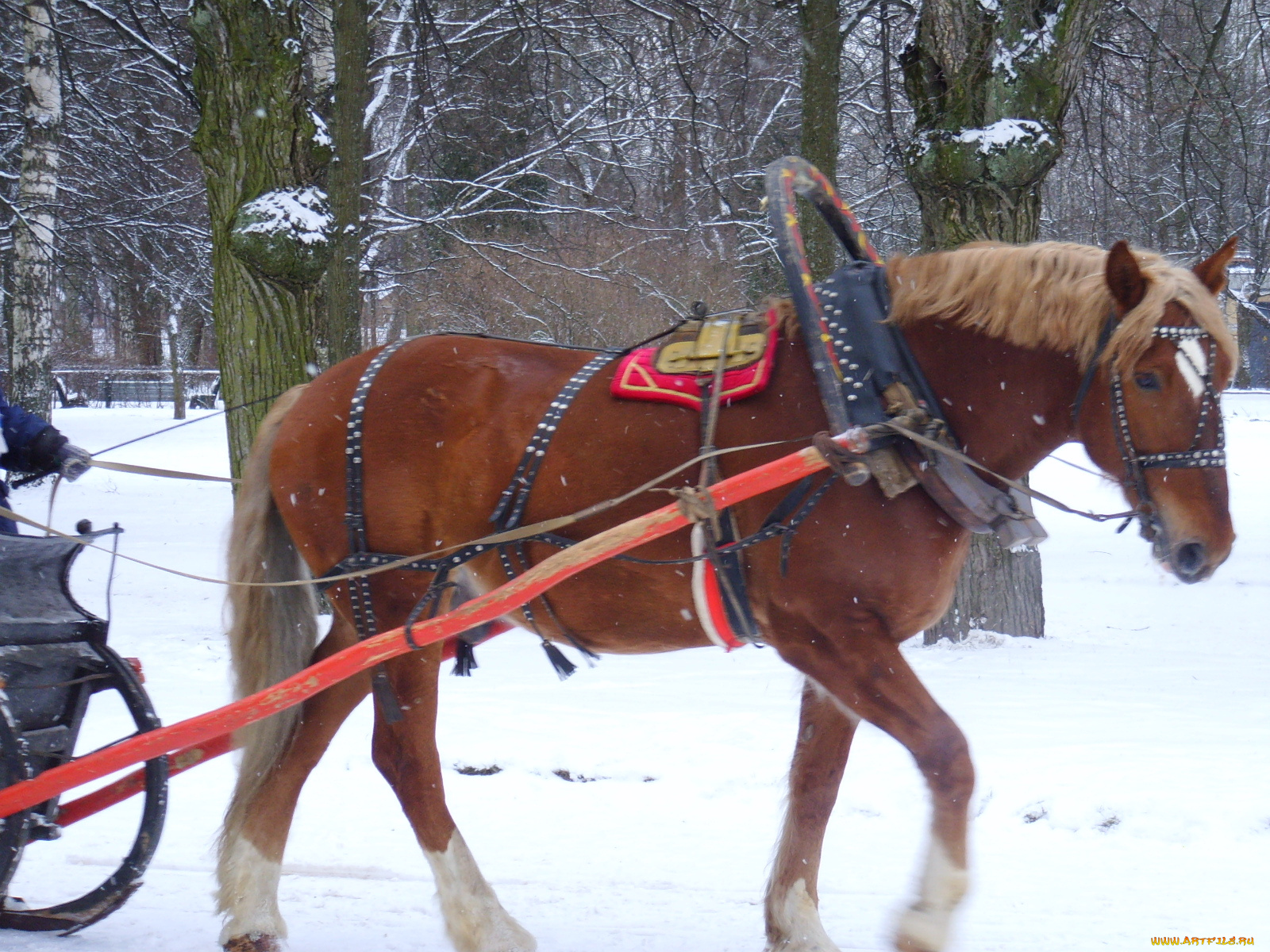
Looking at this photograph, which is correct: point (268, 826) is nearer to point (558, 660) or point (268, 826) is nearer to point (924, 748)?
point (558, 660)

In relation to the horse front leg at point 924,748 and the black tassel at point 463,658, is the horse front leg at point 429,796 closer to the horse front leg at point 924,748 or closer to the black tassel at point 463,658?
the black tassel at point 463,658

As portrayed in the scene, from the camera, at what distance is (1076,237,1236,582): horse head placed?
2.40 metres

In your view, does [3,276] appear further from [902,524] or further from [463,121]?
[902,524]

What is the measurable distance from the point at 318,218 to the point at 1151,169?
10.3 meters

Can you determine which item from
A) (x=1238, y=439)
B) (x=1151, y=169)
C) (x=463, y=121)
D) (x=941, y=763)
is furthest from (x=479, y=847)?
(x=1238, y=439)

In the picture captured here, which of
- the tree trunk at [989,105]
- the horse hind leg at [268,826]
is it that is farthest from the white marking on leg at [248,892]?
the tree trunk at [989,105]

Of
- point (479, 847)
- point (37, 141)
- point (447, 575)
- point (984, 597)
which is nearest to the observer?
point (447, 575)

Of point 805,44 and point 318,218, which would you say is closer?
point 318,218

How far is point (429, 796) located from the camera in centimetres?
317

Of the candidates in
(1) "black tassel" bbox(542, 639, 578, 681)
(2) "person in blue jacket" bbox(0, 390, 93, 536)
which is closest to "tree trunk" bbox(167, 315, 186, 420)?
(2) "person in blue jacket" bbox(0, 390, 93, 536)

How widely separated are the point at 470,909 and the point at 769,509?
4.71 feet

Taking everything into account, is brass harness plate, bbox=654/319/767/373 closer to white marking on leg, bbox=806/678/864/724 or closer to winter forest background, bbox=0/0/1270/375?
white marking on leg, bbox=806/678/864/724

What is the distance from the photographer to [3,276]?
1359 centimetres

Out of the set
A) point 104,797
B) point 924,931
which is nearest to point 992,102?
point 924,931
